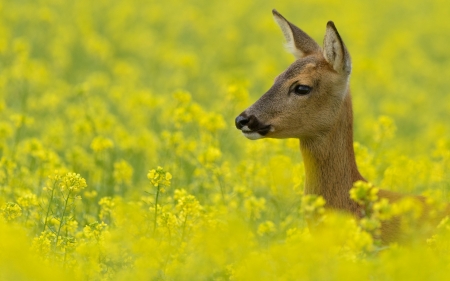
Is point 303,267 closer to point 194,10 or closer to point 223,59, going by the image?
point 223,59

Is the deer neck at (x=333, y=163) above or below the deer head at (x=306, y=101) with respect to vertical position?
below

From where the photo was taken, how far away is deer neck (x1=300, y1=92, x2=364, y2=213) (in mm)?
6047

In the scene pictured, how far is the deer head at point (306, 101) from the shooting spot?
614 cm

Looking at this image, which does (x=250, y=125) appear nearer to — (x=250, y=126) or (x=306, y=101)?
(x=250, y=126)

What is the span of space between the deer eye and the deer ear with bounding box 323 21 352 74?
257 millimetres

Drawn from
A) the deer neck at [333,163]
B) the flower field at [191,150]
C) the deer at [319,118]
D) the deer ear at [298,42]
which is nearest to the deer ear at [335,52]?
the deer at [319,118]

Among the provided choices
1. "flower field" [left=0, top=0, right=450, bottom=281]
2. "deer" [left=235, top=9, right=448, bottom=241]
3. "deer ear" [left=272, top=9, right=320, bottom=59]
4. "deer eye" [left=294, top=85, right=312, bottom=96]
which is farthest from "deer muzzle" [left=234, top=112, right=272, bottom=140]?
"deer ear" [left=272, top=9, right=320, bottom=59]

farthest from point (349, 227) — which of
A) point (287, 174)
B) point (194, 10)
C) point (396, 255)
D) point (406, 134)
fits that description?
point (194, 10)

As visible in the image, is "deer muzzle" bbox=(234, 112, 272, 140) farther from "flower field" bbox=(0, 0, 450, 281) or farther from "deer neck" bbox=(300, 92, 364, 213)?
"flower field" bbox=(0, 0, 450, 281)

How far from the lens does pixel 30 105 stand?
10969 millimetres

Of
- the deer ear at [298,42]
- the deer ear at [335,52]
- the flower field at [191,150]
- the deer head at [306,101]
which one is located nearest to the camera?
the flower field at [191,150]

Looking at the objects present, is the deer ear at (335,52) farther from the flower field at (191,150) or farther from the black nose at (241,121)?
the flower field at (191,150)

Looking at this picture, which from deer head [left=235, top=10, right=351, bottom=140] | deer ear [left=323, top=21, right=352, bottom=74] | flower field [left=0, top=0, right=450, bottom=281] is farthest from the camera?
deer head [left=235, top=10, right=351, bottom=140]

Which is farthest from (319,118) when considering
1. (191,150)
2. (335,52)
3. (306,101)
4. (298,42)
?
(191,150)
